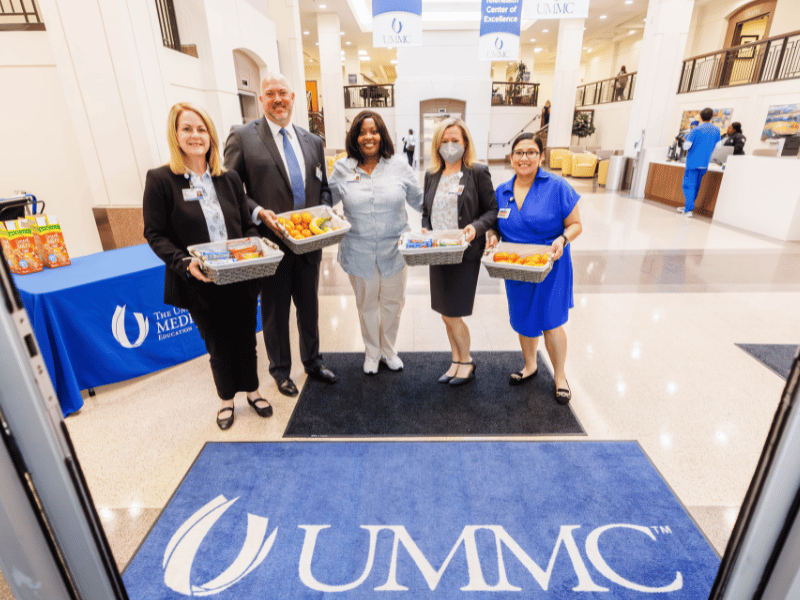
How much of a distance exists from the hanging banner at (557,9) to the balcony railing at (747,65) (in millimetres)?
5366

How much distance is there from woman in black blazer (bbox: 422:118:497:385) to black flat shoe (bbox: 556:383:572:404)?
0.75 m

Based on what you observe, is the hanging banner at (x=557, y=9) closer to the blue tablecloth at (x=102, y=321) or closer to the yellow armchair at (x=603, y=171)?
the yellow armchair at (x=603, y=171)

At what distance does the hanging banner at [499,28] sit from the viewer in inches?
323

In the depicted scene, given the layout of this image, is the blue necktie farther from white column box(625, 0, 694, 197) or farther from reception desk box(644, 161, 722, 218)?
white column box(625, 0, 694, 197)

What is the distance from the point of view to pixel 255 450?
2338mm

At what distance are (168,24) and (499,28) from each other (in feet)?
20.0

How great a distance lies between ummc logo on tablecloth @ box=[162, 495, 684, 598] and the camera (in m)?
1.62

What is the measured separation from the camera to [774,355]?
128 inches

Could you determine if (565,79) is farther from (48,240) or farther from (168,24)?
(48,240)

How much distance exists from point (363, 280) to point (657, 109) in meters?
10.6

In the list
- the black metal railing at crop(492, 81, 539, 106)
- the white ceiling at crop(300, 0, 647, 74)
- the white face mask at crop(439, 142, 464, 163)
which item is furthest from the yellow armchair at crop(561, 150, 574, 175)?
the white face mask at crop(439, 142, 464, 163)

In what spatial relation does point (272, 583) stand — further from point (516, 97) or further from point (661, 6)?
point (516, 97)

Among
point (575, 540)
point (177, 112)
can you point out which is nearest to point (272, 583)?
point (575, 540)

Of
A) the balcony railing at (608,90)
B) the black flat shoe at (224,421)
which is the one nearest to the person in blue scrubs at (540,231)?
the black flat shoe at (224,421)
